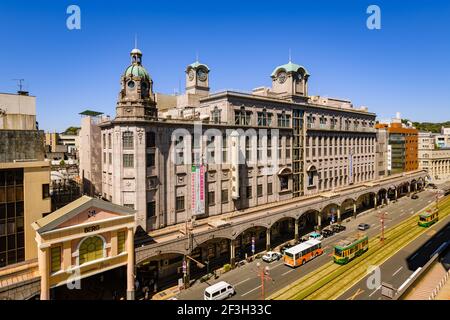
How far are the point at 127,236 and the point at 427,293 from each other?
1210 inches

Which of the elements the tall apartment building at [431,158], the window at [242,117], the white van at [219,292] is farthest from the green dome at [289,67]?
the tall apartment building at [431,158]

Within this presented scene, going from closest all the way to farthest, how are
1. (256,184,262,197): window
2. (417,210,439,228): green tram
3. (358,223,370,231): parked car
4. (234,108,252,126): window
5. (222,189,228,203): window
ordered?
(222,189,228,203): window, (234,108,252,126): window, (256,184,262,197): window, (417,210,439,228): green tram, (358,223,370,231): parked car

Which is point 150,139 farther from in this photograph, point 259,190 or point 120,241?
point 259,190

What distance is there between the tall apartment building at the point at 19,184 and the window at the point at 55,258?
5203 mm

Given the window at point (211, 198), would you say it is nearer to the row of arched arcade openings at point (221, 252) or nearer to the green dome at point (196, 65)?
the row of arched arcade openings at point (221, 252)

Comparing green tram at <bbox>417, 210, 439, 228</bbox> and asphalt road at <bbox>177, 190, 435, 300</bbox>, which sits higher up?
green tram at <bbox>417, 210, 439, 228</bbox>

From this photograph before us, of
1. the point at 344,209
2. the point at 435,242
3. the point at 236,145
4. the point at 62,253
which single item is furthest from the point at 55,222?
the point at 344,209

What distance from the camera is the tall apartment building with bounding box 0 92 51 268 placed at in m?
30.0

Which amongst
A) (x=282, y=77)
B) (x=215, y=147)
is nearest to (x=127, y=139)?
(x=215, y=147)

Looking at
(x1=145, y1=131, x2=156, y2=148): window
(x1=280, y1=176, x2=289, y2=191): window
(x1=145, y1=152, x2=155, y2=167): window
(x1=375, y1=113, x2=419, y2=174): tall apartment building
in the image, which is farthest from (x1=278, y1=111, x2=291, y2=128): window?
(x1=375, y1=113, x2=419, y2=174): tall apartment building

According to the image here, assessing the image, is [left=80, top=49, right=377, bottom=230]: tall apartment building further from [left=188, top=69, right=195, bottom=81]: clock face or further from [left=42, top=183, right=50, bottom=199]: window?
[left=42, top=183, right=50, bottom=199]: window

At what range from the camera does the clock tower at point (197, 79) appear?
61.2 metres

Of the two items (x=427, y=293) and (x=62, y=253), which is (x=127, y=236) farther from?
(x=427, y=293)

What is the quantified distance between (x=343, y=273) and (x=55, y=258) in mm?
37450
